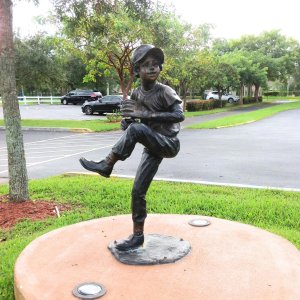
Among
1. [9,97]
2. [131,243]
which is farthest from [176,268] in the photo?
[9,97]

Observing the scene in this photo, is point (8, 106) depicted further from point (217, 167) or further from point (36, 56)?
point (36, 56)

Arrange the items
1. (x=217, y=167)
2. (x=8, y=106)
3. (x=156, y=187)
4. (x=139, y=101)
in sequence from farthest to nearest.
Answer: (x=217, y=167) < (x=156, y=187) < (x=8, y=106) < (x=139, y=101)

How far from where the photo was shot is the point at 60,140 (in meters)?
14.6

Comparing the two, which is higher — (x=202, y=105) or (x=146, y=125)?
(x=146, y=125)

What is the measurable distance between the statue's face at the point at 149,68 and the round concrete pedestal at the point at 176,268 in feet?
5.17

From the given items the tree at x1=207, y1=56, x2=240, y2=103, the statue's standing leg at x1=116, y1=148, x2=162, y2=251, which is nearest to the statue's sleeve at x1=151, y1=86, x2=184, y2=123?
the statue's standing leg at x1=116, y1=148, x2=162, y2=251

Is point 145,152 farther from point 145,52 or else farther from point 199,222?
point 199,222

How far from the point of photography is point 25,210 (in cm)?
575

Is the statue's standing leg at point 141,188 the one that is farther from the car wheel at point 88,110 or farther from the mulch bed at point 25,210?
the car wheel at point 88,110

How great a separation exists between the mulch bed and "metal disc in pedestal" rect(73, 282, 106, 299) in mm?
2689

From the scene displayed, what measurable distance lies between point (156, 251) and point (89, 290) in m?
0.82

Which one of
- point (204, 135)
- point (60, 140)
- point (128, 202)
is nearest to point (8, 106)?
point (128, 202)

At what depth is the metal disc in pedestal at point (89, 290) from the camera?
2.79 meters

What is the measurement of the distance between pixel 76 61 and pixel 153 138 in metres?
42.2
